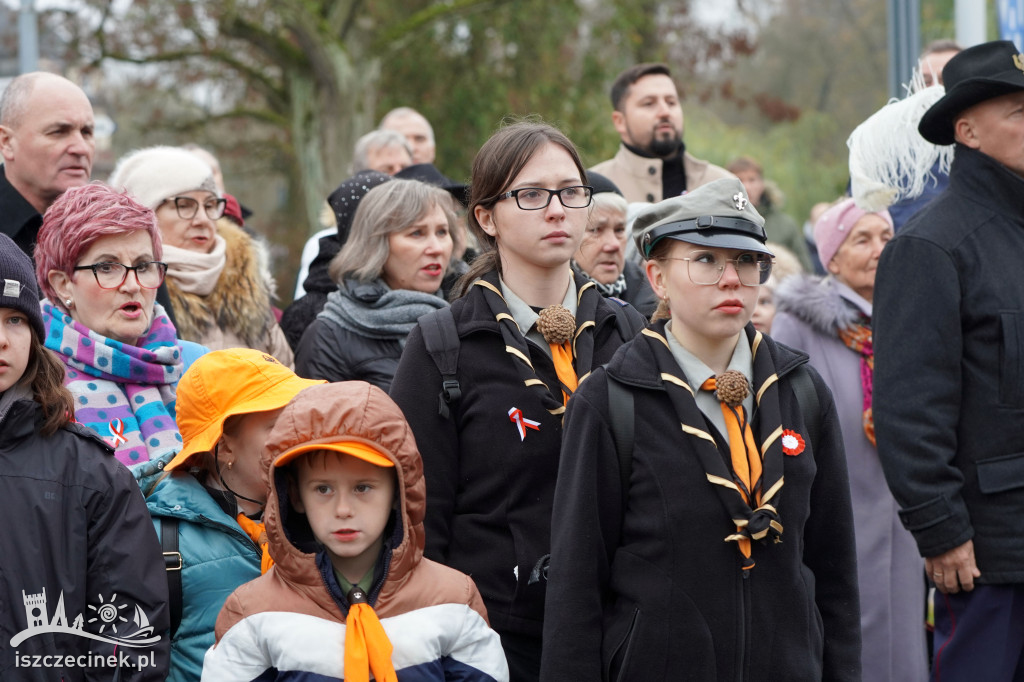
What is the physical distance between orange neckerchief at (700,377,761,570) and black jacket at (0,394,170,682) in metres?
1.55

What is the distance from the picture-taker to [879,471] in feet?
17.7

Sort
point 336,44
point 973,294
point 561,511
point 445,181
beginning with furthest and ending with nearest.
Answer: point 336,44
point 445,181
point 973,294
point 561,511

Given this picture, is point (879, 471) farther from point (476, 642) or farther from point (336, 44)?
point (336, 44)

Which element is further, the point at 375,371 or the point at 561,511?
the point at 375,371

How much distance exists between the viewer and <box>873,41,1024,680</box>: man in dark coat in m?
4.17

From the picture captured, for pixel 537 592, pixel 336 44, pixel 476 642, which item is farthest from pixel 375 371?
pixel 336 44

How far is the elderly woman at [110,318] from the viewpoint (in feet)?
13.0

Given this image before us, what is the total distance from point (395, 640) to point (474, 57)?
15.2 m

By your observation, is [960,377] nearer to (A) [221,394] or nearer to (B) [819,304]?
(B) [819,304]

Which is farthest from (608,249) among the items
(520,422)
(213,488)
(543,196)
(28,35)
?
(28,35)

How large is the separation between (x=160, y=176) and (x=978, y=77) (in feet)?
11.2

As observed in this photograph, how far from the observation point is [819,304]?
559cm

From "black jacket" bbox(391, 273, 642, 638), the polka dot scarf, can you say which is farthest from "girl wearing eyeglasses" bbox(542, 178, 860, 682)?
the polka dot scarf

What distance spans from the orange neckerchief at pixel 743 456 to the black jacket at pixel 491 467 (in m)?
0.55
